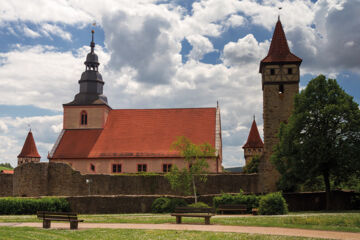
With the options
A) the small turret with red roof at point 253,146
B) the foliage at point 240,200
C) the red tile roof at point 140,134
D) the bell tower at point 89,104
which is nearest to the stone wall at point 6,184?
the red tile roof at point 140,134

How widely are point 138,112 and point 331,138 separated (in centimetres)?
2684

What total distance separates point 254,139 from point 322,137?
30.1 m

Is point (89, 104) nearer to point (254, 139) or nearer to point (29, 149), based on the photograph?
point (29, 149)

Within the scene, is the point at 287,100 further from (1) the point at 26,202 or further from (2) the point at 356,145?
(1) the point at 26,202

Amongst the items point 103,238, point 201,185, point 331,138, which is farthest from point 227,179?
point 103,238

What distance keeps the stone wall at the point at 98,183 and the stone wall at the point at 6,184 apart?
2.46 meters

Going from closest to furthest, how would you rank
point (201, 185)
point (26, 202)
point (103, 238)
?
point (103, 238), point (26, 202), point (201, 185)

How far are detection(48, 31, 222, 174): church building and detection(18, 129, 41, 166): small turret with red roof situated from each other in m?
17.0

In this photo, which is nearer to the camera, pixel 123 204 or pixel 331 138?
pixel 123 204

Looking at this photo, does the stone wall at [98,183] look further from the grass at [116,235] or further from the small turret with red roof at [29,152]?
the small turret with red roof at [29,152]

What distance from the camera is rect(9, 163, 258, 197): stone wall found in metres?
39.2

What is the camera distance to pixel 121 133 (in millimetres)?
51438

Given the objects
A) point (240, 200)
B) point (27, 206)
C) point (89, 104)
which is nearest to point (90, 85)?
point (89, 104)

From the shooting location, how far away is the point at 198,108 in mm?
53031
